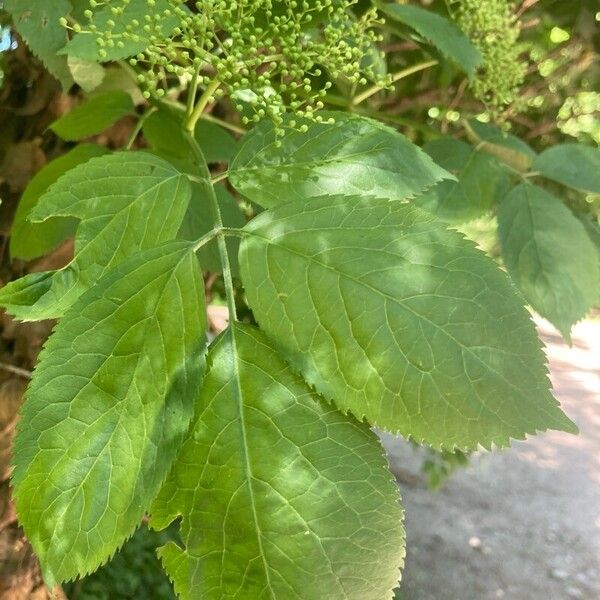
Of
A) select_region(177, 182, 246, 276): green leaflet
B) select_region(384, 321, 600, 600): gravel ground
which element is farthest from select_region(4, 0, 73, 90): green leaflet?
select_region(384, 321, 600, 600): gravel ground

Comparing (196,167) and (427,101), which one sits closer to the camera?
(196,167)

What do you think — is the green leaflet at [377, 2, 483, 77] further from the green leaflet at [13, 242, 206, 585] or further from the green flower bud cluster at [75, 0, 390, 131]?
the green leaflet at [13, 242, 206, 585]

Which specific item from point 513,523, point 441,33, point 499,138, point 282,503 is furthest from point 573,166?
point 513,523

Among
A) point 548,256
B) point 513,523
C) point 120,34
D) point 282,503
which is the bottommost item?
point 513,523

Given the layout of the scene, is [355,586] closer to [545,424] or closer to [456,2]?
[545,424]

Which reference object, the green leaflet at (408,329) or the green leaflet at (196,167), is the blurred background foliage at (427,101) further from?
the green leaflet at (408,329)

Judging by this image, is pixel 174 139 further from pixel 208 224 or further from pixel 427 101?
pixel 427 101
